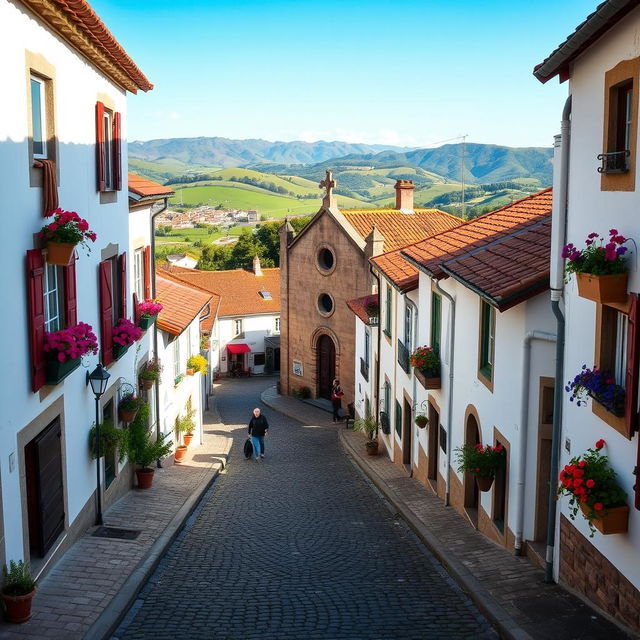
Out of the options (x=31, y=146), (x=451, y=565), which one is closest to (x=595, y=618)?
(x=451, y=565)

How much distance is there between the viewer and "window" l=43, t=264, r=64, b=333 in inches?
405

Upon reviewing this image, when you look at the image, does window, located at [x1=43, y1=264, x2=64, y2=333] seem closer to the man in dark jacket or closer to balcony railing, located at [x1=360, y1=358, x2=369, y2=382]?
Result: the man in dark jacket

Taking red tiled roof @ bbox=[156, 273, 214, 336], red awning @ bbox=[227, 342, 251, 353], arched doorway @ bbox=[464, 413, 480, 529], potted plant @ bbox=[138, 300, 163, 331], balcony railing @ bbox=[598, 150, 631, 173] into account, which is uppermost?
balcony railing @ bbox=[598, 150, 631, 173]

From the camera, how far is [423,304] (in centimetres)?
1736

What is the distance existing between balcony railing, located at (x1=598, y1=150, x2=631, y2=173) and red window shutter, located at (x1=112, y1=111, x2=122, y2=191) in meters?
8.99

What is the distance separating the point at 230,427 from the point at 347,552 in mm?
20905

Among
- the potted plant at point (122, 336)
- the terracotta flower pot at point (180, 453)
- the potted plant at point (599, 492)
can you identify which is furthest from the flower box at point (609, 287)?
the terracotta flower pot at point (180, 453)

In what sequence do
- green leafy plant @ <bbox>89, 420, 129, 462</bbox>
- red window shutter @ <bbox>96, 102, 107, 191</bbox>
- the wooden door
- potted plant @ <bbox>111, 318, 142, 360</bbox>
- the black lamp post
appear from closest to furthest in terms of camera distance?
the wooden door < the black lamp post < green leafy plant @ <bbox>89, 420, 129, 462</bbox> < red window shutter @ <bbox>96, 102, 107, 191</bbox> < potted plant @ <bbox>111, 318, 142, 360</bbox>

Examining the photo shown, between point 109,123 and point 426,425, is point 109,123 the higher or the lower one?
the higher one

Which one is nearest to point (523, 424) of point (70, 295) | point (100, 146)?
point (70, 295)

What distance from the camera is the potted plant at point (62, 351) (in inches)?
376

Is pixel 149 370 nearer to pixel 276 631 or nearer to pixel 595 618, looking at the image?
pixel 276 631

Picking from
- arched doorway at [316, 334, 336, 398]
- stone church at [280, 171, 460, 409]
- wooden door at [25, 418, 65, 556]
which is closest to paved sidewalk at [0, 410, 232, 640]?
wooden door at [25, 418, 65, 556]

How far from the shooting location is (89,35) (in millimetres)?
11266
